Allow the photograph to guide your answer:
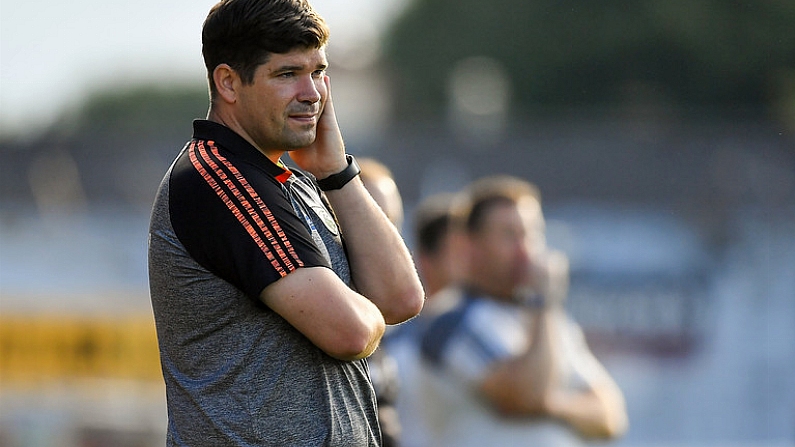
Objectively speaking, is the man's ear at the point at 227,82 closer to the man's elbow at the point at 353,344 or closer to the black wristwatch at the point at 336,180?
the black wristwatch at the point at 336,180

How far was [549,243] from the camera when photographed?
14.9 metres

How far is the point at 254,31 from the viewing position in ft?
9.34

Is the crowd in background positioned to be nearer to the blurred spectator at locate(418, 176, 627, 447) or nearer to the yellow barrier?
the blurred spectator at locate(418, 176, 627, 447)

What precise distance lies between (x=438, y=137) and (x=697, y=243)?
19.5 feet

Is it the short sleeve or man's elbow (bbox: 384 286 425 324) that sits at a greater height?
the short sleeve

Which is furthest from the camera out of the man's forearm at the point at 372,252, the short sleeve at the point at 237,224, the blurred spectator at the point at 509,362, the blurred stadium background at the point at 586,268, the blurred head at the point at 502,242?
the blurred stadium background at the point at 586,268

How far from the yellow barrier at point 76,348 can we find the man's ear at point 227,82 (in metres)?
11.3

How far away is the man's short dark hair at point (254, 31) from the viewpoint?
2.84 m

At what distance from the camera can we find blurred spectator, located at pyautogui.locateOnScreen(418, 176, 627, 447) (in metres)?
5.26

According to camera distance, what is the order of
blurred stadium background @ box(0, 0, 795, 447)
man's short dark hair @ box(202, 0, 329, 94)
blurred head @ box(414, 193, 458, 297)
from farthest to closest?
blurred stadium background @ box(0, 0, 795, 447) < blurred head @ box(414, 193, 458, 297) < man's short dark hair @ box(202, 0, 329, 94)

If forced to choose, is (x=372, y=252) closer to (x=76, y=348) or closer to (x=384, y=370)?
(x=384, y=370)

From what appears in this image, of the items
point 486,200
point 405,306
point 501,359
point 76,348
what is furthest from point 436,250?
point 76,348

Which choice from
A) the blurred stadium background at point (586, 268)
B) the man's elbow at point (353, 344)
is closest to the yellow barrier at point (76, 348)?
the blurred stadium background at point (586, 268)

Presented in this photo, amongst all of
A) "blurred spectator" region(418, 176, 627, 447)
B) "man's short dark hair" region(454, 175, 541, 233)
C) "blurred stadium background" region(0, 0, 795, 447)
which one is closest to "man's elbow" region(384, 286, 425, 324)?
"blurred spectator" region(418, 176, 627, 447)
